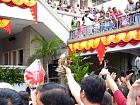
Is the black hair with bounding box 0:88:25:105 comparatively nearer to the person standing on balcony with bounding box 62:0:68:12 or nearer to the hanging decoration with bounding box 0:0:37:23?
the hanging decoration with bounding box 0:0:37:23

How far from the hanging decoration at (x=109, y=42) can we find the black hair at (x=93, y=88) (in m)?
8.50

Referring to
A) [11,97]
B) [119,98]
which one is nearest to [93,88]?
[119,98]

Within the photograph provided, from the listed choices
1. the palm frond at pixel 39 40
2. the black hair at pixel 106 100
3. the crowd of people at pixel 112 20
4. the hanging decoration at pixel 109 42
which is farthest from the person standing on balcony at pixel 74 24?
the black hair at pixel 106 100

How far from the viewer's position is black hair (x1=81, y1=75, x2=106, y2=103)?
2.72 m

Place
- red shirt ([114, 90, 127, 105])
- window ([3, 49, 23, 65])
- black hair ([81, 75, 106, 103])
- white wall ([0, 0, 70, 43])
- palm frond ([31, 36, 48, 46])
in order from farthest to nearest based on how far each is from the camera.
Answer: window ([3, 49, 23, 65])
palm frond ([31, 36, 48, 46])
white wall ([0, 0, 70, 43])
red shirt ([114, 90, 127, 105])
black hair ([81, 75, 106, 103])

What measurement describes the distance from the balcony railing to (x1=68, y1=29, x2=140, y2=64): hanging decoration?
308mm

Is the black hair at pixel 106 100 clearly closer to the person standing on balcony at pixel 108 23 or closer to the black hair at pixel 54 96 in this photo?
the black hair at pixel 54 96

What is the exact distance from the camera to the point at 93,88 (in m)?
2.75

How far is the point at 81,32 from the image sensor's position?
16.5 metres

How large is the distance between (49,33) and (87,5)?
5702 mm

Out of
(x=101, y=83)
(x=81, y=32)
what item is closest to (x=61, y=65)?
(x=101, y=83)

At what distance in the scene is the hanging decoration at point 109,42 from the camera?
44.2 ft

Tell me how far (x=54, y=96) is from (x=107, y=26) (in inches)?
508

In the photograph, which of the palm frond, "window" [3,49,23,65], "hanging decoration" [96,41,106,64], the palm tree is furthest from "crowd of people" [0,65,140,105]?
"window" [3,49,23,65]
